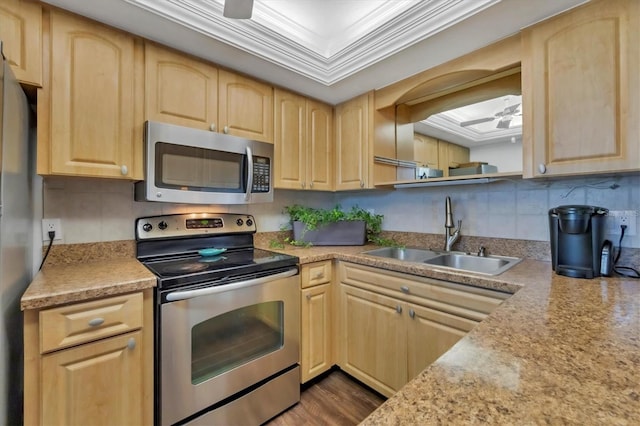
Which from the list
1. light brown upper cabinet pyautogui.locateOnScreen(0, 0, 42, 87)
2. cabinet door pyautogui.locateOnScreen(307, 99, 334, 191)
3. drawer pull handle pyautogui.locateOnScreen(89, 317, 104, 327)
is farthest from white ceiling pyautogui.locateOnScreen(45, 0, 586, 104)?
drawer pull handle pyautogui.locateOnScreen(89, 317, 104, 327)

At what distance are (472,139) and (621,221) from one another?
34.8 inches

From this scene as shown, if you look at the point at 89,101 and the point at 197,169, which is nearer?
the point at 89,101

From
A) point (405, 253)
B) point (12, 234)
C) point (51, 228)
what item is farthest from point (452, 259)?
point (51, 228)

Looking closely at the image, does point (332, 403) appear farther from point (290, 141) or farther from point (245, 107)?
point (245, 107)

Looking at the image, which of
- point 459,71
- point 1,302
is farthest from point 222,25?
point 1,302

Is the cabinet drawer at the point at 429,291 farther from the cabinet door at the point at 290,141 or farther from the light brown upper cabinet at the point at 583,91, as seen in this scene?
the cabinet door at the point at 290,141

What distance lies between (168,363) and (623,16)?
8.03ft

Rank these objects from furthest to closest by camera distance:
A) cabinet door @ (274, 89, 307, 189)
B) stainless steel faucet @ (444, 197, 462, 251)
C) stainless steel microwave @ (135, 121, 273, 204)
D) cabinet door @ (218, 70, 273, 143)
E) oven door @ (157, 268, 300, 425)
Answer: cabinet door @ (274, 89, 307, 189), stainless steel faucet @ (444, 197, 462, 251), cabinet door @ (218, 70, 273, 143), stainless steel microwave @ (135, 121, 273, 204), oven door @ (157, 268, 300, 425)

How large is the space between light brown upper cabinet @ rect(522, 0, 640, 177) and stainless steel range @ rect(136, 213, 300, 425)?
58.0 inches

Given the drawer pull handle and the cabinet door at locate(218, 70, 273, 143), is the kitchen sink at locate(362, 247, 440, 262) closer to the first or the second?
the cabinet door at locate(218, 70, 273, 143)

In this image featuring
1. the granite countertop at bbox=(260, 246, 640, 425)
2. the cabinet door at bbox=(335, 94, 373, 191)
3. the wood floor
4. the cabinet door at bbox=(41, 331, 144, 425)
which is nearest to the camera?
the granite countertop at bbox=(260, 246, 640, 425)

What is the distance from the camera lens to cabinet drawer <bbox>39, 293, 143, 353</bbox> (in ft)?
3.36

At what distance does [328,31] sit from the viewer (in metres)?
1.84

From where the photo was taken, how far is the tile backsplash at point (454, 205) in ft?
4.82
